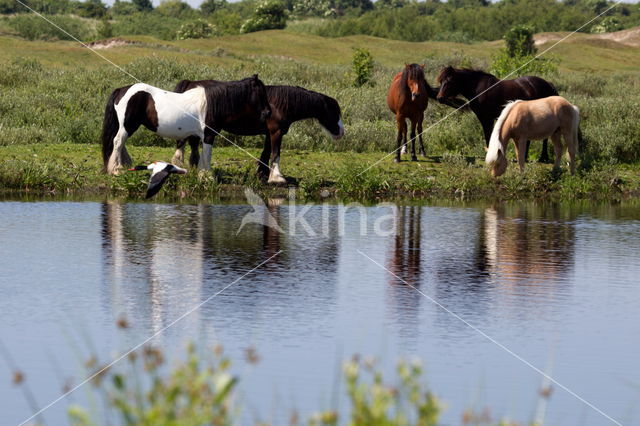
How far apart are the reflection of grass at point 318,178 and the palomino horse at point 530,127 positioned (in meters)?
0.46

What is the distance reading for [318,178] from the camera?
20562mm

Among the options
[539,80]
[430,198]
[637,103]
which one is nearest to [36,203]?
[430,198]

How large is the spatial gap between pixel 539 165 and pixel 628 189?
1785 millimetres

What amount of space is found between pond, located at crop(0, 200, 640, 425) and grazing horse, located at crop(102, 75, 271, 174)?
89.3 inches

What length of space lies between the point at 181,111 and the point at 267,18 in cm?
8293

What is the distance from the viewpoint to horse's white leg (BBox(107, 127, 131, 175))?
19.8 m

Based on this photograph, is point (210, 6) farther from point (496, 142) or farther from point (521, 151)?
point (496, 142)

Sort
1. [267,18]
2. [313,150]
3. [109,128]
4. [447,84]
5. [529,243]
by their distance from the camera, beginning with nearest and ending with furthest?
1. [529,243]
2. [109,128]
3. [447,84]
4. [313,150]
5. [267,18]

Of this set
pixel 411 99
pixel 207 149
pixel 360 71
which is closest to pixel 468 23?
pixel 360 71

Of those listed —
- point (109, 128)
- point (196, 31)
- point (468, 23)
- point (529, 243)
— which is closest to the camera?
point (529, 243)

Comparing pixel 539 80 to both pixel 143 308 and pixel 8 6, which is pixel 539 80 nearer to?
pixel 143 308

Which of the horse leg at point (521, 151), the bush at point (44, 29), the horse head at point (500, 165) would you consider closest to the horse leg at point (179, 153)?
the horse head at point (500, 165)

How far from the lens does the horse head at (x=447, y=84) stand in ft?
71.6

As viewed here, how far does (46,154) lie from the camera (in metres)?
21.8
